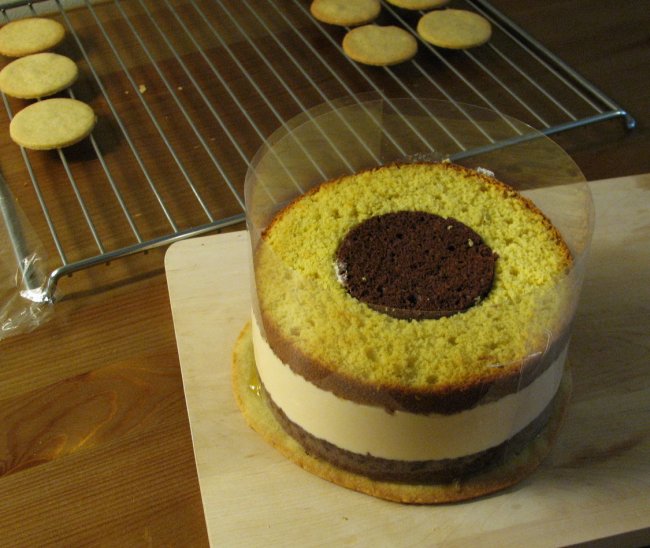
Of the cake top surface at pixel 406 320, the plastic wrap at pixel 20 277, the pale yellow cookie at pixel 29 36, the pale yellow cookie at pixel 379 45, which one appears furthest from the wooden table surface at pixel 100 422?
the pale yellow cookie at pixel 379 45

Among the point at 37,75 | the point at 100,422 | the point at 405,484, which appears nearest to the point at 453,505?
the point at 405,484

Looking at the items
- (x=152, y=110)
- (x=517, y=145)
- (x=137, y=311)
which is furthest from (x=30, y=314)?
(x=517, y=145)

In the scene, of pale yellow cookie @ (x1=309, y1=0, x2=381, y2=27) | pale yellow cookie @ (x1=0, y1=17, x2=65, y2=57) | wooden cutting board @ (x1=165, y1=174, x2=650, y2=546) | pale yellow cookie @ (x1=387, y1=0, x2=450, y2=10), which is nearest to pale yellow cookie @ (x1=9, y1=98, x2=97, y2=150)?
pale yellow cookie @ (x1=0, y1=17, x2=65, y2=57)

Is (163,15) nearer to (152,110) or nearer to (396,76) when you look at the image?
(152,110)

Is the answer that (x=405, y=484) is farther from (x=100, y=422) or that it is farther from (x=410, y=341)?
(x=100, y=422)

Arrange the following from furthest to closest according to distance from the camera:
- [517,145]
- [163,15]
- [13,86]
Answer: [163,15] → [13,86] → [517,145]
